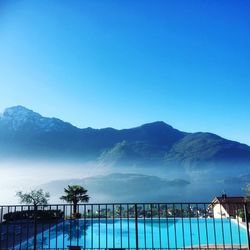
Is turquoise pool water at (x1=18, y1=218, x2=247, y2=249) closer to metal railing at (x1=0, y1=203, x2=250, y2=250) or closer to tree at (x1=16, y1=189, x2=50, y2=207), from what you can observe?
metal railing at (x1=0, y1=203, x2=250, y2=250)

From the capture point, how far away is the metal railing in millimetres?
8312

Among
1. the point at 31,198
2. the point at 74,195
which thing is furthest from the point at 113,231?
the point at 31,198

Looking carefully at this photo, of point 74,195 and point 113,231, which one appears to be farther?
point 74,195

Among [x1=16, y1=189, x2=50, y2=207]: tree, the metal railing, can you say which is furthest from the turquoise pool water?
[x1=16, y1=189, x2=50, y2=207]: tree

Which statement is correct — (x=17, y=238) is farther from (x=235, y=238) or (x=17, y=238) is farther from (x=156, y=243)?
(x=235, y=238)

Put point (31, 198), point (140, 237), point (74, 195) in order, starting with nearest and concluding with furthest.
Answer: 1. point (140, 237)
2. point (74, 195)
3. point (31, 198)

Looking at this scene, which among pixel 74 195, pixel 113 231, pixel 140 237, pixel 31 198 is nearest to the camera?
pixel 113 231

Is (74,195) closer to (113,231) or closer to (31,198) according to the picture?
(31,198)

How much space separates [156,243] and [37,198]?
61.8 feet

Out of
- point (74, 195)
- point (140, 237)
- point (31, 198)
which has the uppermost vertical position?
point (74, 195)

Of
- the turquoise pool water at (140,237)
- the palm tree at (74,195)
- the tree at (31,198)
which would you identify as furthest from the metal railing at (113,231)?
the tree at (31,198)

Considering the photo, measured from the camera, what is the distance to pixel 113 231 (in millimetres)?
8266

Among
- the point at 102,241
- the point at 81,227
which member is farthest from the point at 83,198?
the point at 102,241

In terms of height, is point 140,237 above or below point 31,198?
below
